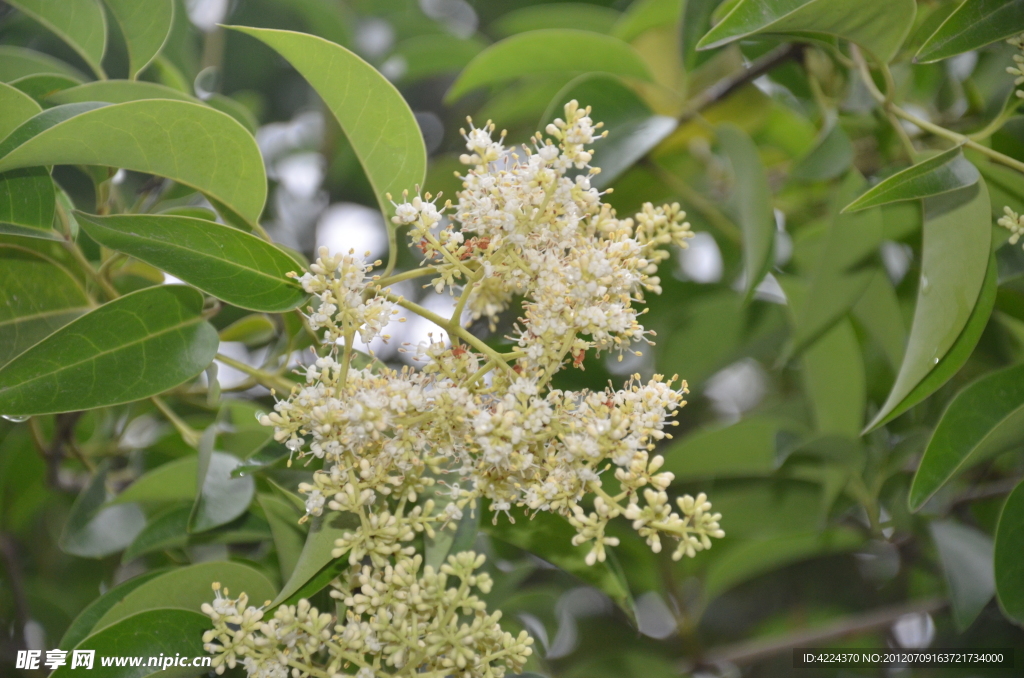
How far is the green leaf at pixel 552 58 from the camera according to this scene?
1464mm

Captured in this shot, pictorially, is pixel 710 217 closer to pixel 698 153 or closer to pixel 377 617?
pixel 698 153

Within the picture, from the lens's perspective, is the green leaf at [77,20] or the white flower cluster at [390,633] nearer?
the white flower cluster at [390,633]

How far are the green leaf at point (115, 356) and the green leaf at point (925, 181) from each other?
87 centimetres

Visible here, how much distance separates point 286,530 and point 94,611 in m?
0.33

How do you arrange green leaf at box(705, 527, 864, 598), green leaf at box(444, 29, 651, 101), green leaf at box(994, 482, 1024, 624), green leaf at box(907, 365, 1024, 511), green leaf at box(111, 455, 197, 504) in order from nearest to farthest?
green leaf at box(907, 365, 1024, 511) → green leaf at box(994, 482, 1024, 624) → green leaf at box(111, 455, 197, 504) → green leaf at box(444, 29, 651, 101) → green leaf at box(705, 527, 864, 598)

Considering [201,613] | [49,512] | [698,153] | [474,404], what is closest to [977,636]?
[698,153]

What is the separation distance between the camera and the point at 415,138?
3.29 ft

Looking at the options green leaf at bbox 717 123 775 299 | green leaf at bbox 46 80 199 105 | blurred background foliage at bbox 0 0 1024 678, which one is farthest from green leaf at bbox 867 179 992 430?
green leaf at bbox 46 80 199 105

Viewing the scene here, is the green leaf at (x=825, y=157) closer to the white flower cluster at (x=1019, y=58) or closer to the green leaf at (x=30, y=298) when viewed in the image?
the white flower cluster at (x=1019, y=58)

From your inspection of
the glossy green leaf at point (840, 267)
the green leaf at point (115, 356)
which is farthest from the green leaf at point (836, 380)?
the green leaf at point (115, 356)

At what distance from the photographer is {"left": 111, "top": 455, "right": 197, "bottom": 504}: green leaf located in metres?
1.28

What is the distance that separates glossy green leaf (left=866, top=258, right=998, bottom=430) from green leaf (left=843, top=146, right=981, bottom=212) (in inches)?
5.8

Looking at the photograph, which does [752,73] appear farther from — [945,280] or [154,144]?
[154,144]

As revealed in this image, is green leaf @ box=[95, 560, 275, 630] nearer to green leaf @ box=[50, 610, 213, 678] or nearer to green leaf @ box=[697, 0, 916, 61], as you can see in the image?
green leaf @ box=[50, 610, 213, 678]
